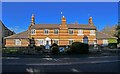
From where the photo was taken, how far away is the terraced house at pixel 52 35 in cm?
6950

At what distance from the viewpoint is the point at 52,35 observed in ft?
228

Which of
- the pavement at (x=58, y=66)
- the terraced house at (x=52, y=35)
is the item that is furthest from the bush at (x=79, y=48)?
the terraced house at (x=52, y=35)

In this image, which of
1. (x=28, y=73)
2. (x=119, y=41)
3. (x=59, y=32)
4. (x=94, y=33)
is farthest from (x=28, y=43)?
(x=28, y=73)

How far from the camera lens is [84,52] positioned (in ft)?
130

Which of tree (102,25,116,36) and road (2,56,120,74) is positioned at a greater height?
tree (102,25,116,36)

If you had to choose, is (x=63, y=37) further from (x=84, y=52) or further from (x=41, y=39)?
(x=84, y=52)

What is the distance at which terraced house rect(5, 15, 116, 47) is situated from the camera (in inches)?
2736

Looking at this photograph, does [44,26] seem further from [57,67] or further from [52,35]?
[57,67]

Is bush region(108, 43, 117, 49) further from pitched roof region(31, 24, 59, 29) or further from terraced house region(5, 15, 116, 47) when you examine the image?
pitched roof region(31, 24, 59, 29)

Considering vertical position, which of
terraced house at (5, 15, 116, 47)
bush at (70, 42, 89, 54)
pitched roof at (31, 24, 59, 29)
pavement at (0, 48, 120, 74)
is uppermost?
pitched roof at (31, 24, 59, 29)

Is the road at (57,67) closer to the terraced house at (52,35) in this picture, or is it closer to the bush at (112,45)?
the terraced house at (52,35)

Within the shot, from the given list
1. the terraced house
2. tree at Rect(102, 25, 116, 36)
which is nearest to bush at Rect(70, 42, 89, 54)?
the terraced house

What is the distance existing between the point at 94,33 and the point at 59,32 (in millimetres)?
9600

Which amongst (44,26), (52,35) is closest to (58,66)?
(52,35)
